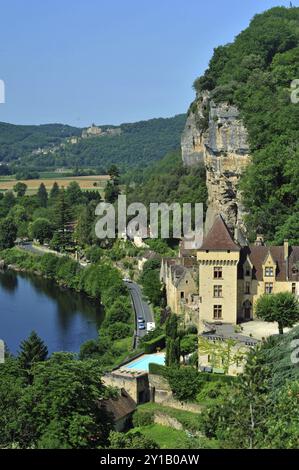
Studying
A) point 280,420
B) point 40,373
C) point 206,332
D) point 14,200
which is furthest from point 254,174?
point 14,200

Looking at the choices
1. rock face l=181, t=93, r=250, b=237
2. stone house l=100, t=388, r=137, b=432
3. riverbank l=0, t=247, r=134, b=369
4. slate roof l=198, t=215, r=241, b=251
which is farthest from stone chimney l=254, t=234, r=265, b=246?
stone house l=100, t=388, r=137, b=432

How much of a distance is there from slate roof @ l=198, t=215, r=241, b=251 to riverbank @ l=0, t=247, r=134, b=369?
596 centimetres

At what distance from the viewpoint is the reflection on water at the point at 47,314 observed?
42.7 meters

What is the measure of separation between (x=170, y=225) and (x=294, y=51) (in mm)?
13932

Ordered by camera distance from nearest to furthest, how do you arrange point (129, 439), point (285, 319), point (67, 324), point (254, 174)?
point (129, 439), point (285, 319), point (254, 174), point (67, 324)

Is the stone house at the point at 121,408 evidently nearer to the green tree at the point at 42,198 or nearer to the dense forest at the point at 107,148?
the green tree at the point at 42,198

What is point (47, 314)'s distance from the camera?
49.8m

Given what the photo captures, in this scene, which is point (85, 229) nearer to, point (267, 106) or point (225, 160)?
point (225, 160)

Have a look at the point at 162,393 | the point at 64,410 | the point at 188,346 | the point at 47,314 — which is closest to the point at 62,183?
the point at 47,314

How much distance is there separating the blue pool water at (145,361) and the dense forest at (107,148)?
389 ft

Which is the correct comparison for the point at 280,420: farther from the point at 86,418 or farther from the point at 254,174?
the point at 254,174

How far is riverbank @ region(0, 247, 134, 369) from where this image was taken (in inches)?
1431

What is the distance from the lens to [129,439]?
20.6 metres

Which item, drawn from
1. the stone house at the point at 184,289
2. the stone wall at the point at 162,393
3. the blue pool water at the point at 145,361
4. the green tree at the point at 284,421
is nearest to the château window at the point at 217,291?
the stone house at the point at 184,289
